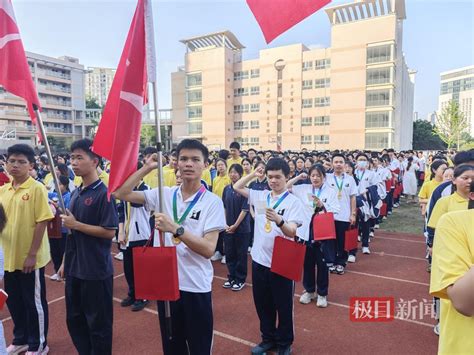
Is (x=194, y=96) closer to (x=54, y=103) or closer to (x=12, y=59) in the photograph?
(x=54, y=103)

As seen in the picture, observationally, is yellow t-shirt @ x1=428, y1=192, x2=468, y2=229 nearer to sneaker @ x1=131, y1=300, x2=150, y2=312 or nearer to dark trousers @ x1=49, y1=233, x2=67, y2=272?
sneaker @ x1=131, y1=300, x2=150, y2=312

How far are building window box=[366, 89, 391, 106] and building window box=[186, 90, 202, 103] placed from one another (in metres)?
21.3

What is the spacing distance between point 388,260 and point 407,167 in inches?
343

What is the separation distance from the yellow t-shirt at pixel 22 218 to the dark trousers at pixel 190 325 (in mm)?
1588

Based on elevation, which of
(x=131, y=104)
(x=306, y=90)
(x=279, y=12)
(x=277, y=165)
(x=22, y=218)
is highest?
(x=306, y=90)

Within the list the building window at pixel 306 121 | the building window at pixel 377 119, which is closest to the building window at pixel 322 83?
the building window at pixel 306 121

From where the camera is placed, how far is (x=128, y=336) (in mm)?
3756

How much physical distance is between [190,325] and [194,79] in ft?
153

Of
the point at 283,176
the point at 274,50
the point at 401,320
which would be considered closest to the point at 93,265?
the point at 283,176

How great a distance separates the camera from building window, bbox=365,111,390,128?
3422 centimetres

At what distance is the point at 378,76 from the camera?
34656 millimetres

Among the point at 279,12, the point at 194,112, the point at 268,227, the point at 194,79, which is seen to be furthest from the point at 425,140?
the point at 279,12

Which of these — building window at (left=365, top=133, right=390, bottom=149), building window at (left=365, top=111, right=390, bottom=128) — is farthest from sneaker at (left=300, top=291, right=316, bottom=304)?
building window at (left=365, top=111, right=390, bottom=128)

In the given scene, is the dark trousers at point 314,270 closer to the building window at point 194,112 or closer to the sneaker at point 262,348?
the sneaker at point 262,348
